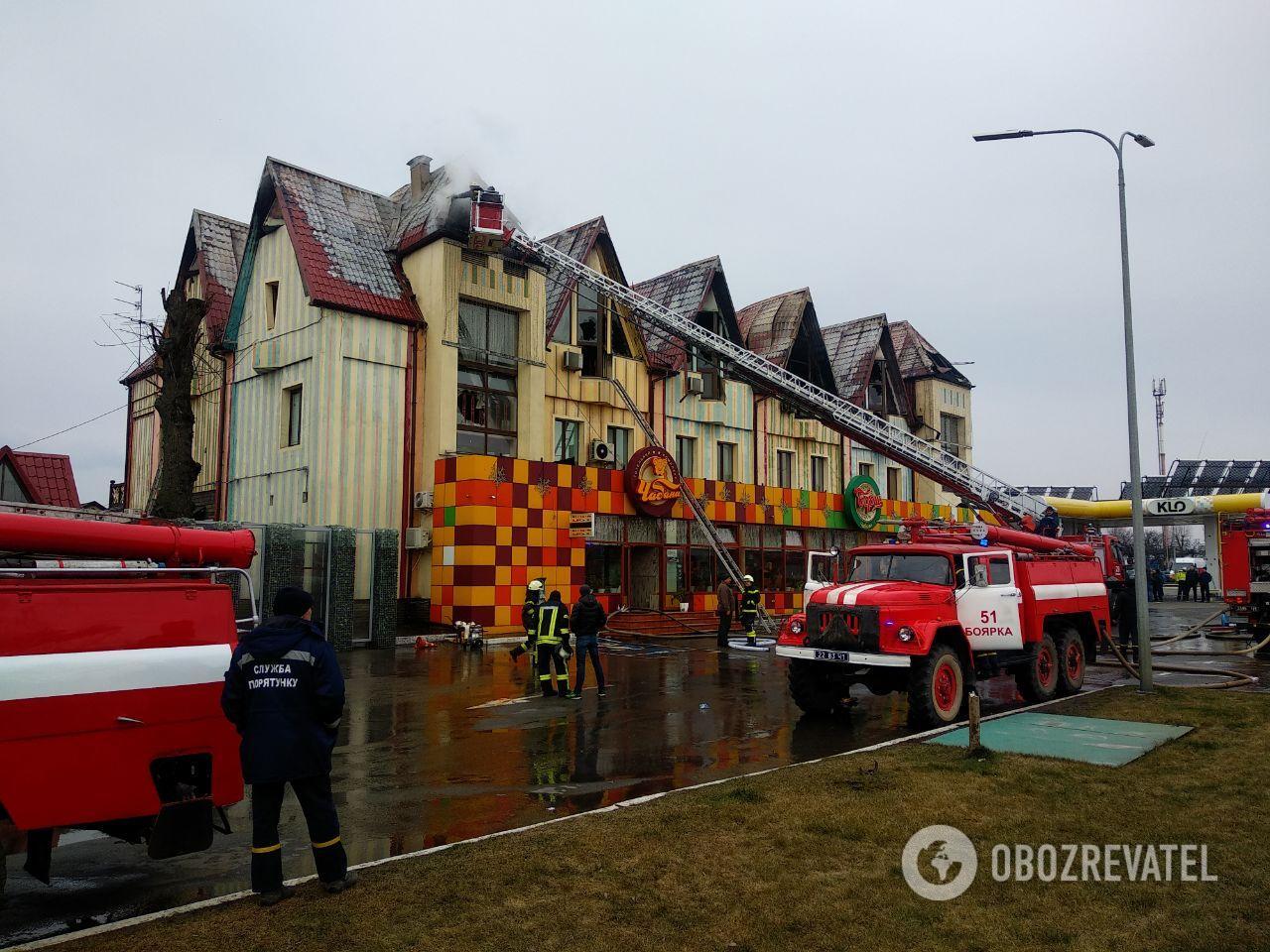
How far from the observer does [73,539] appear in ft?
20.2

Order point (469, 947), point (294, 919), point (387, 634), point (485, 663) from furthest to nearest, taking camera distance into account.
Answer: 1. point (387, 634)
2. point (485, 663)
3. point (294, 919)
4. point (469, 947)

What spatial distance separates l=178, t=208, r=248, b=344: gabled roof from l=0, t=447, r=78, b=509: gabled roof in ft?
23.5

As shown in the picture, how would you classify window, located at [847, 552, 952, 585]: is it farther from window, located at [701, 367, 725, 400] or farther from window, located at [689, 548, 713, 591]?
window, located at [701, 367, 725, 400]

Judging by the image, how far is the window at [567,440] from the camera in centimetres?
2750

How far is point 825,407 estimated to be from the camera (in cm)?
2794

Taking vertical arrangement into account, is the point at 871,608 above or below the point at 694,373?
below

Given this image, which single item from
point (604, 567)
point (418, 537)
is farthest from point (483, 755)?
point (604, 567)

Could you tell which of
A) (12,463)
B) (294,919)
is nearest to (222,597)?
(294,919)

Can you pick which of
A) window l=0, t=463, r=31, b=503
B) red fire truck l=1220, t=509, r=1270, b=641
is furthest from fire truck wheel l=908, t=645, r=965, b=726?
window l=0, t=463, r=31, b=503

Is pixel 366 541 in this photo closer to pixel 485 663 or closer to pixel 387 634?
pixel 387 634

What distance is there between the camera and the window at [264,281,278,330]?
85.5 feet

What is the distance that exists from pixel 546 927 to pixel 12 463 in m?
31.1

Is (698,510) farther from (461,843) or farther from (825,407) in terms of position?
(461,843)

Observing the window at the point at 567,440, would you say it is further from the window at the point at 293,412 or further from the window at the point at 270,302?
the window at the point at 270,302
